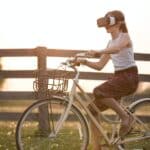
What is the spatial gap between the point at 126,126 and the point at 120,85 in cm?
48

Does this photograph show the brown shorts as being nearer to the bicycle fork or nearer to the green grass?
the bicycle fork

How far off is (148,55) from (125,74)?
4.59m

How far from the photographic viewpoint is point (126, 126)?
288 inches

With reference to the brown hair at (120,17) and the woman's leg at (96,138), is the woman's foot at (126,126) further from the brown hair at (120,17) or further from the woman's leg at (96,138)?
the brown hair at (120,17)

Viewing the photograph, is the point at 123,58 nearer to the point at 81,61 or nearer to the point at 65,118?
the point at 81,61

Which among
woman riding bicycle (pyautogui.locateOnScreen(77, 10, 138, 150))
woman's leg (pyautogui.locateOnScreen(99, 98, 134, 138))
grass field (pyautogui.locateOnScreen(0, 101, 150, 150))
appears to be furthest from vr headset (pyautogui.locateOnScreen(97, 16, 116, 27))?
grass field (pyautogui.locateOnScreen(0, 101, 150, 150))

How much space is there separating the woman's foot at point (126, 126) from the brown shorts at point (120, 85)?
0.29 m

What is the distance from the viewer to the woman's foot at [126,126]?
7.32 metres

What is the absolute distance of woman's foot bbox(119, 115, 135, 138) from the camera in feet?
24.0

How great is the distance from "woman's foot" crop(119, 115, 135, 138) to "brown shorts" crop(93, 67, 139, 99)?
292 millimetres

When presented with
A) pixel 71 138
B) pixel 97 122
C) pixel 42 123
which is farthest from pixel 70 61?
pixel 42 123

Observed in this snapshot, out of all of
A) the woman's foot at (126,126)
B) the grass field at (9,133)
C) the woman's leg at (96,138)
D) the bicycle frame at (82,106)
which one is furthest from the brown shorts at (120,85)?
the grass field at (9,133)

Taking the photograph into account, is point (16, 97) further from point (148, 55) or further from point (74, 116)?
point (74, 116)

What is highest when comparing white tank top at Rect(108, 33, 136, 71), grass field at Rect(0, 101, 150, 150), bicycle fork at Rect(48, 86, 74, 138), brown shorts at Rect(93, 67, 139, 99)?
white tank top at Rect(108, 33, 136, 71)
